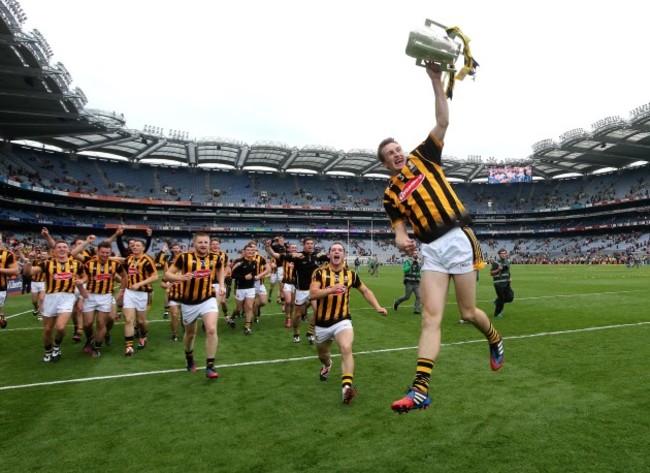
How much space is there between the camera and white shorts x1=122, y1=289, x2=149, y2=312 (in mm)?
8961

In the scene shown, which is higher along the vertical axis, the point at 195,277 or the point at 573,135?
the point at 573,135

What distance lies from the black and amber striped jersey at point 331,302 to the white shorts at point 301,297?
12.0 feet

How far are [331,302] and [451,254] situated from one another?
2.85 metres

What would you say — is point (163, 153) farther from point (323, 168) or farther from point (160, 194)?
point (323, 168)

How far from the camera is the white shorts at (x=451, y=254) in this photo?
142 inches

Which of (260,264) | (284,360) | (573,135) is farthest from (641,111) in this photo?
(284,360)

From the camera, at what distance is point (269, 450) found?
401 centimetres

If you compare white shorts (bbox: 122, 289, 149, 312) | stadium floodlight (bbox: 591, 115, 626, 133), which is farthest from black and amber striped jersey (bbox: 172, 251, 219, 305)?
stadium floodlight (bbox: 591, 115, 626, 133)

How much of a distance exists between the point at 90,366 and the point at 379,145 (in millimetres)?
6801

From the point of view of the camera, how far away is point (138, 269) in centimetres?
955

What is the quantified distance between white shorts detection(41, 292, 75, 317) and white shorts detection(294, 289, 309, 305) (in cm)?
464

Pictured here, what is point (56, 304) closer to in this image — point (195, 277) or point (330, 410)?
point (195, 277)

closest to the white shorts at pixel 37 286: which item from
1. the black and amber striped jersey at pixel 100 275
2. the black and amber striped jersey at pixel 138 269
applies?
the black and amber striped jersey at pixel 138 269

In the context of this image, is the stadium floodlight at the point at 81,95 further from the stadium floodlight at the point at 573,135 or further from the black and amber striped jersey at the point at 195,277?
the stadium floodlight at the point at 573,135
